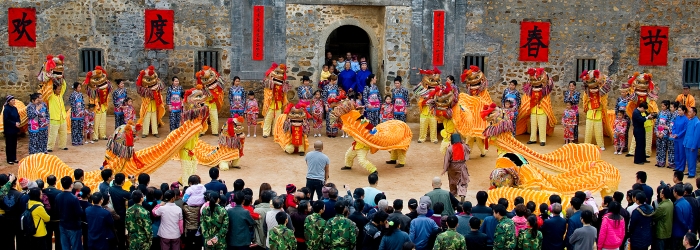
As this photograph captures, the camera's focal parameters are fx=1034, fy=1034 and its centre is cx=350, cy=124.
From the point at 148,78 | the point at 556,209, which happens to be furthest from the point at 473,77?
the point at 556,209

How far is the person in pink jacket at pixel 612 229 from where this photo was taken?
39.9 ft

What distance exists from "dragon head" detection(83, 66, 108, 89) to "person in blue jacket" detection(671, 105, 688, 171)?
1098cm

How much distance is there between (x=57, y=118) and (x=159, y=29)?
13.1 ft

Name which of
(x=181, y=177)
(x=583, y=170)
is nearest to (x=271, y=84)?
(x=181, y=177)

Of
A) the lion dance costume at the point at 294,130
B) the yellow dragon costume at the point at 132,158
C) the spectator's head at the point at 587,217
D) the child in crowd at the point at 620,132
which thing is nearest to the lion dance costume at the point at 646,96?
the child in crowd at the point at 620,132

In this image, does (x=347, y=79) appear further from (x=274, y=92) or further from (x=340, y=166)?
(x=340, y=166)

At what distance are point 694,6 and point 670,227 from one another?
11841 millimetres

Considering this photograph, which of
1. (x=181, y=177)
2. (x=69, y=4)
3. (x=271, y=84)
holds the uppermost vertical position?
(x=69, y=4)

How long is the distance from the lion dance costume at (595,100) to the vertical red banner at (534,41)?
8.57 ft

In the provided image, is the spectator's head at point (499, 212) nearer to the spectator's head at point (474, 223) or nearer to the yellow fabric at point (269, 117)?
the spectator's head at point (474, 223)

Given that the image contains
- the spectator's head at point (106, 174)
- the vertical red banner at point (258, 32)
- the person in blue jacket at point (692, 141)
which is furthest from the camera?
the vertical red banner at point (258, 32)

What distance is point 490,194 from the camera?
583 inches

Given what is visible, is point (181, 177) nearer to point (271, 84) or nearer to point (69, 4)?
point (271, 84)

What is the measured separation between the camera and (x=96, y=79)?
20.6 meters
